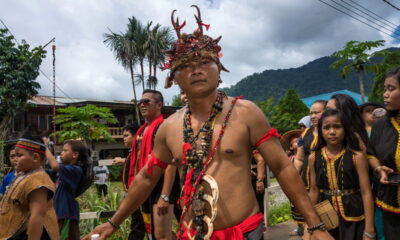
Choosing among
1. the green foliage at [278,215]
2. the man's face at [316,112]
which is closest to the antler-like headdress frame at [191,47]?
the man's face at [316,112]

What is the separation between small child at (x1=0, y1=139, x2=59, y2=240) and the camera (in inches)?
126

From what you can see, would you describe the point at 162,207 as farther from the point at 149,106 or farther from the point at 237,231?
the point at 237,231

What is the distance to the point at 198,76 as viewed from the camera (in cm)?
211

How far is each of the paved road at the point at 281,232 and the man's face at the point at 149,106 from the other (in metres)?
3.10

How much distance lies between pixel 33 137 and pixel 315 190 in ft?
9.89

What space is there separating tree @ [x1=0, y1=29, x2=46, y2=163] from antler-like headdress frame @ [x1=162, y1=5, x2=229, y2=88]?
1296 centimetres

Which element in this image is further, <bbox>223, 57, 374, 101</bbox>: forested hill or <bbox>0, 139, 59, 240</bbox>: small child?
<bbox>223, 57, 374, 101</bbox>: forested hill

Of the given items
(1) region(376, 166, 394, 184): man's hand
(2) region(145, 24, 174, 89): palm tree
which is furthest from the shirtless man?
(2) region(145, 24, 174, 89): palm tree

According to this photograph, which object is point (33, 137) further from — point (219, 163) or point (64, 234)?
point (219, 163)

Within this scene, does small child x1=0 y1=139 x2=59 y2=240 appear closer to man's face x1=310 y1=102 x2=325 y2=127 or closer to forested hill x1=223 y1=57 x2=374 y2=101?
man's face x1=310 y1=102 x2=325 y2=127

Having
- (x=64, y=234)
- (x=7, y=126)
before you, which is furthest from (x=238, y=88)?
(x=64, y=234)

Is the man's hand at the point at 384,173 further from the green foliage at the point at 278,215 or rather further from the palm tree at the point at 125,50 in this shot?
the palm tree at the point at 125,50

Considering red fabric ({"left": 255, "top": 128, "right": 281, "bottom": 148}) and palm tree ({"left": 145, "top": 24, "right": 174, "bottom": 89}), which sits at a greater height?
palm tree ({"left": 145, "top": 24, "right": 174, "bottom": 89})

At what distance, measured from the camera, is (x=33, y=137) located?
12.1 ft
